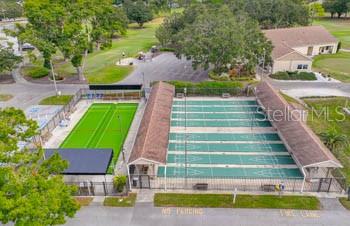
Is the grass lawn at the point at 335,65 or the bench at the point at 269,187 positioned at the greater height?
the grass lawn at the point at 335,65

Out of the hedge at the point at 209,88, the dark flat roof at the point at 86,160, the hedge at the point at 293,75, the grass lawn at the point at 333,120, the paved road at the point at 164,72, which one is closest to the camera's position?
the dark flat roof at the point at 86,160

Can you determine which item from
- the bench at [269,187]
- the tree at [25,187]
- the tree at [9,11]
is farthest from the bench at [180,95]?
the tree at [9,11]

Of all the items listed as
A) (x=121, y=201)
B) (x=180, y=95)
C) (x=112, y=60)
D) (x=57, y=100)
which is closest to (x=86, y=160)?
(x=121, y=201)

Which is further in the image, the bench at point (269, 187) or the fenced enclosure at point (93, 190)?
the fenced enclosure at point (93, 190)

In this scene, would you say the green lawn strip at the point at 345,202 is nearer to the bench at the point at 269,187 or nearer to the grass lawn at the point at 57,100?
the bench at the point at 269,187

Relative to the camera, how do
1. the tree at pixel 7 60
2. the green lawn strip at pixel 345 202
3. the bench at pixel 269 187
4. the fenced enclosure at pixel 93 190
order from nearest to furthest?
the green lawn strip at pixel 345 202
the bench at pixel 269 187
the fenced enclosure at pixel 93 190
the tree at pixel 7 60

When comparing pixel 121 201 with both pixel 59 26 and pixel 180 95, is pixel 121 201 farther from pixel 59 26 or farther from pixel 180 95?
pixel 59 26

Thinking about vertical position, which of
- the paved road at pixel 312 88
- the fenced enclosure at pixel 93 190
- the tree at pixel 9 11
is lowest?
the fenced enclosure at pixel 93 190
